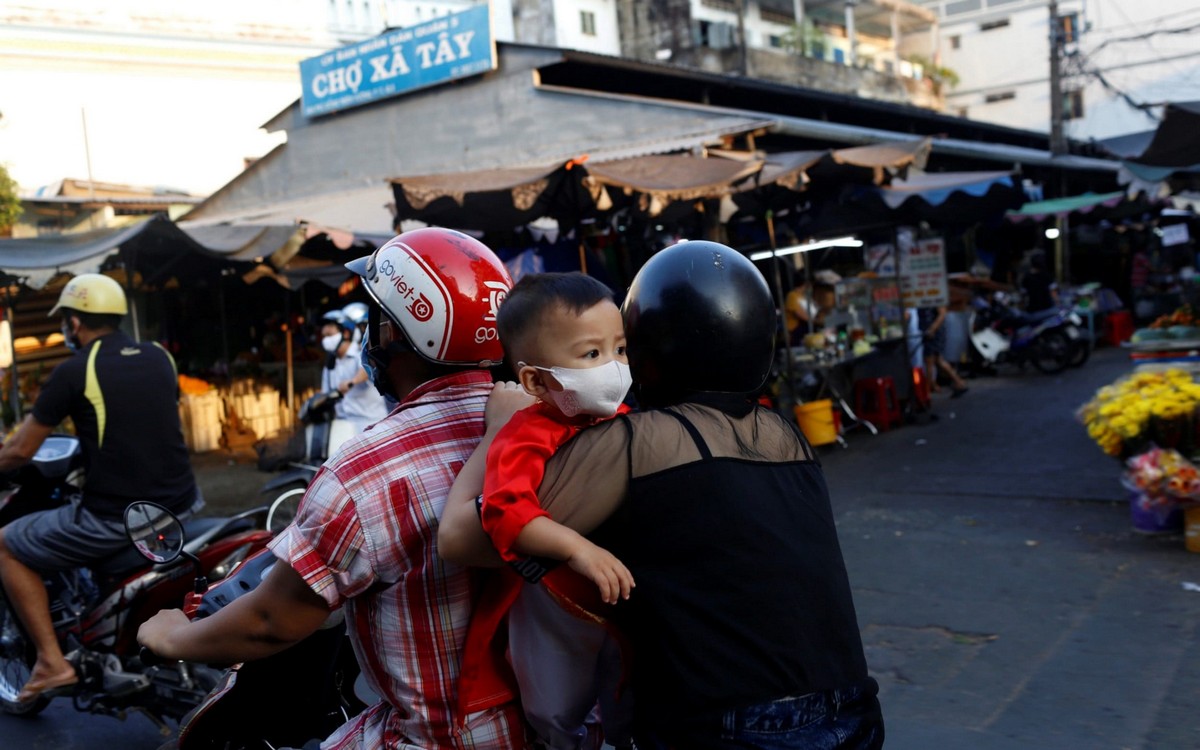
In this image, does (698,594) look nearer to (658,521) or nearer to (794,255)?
(658,521)

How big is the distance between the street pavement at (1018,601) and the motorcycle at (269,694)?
96.3 inches

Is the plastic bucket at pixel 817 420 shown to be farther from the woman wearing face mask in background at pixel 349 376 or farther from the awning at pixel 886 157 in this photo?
the woman wearing face mask in background at pixel 349 376

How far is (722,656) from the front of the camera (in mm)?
1588

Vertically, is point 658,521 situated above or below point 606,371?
below

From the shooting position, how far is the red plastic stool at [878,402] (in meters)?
11.1

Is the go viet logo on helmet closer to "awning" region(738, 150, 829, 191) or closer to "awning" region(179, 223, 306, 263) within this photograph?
"awning" region(738, 150, 829, 191)

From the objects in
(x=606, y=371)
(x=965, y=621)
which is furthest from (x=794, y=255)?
(x=606, y=371)

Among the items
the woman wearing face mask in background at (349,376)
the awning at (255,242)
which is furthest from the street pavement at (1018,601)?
the awning at (255,242)

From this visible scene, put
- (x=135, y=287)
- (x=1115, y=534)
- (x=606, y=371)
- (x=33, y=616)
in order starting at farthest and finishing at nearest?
(x=135, y=287), (x=1115, y=534), (x=33, y=616), (x=606, y=371)

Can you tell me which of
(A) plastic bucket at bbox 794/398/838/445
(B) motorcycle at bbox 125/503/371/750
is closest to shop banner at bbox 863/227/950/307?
(A) plastic bucket at bbox 794/398/838/445

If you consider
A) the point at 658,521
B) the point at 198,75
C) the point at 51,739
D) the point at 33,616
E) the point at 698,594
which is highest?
the point at 198,75

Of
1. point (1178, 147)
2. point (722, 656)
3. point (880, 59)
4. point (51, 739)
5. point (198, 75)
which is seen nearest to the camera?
point (722, 656)

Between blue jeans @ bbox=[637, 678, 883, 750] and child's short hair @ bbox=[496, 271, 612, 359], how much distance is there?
2.27 feet

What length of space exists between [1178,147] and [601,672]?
769 cm
